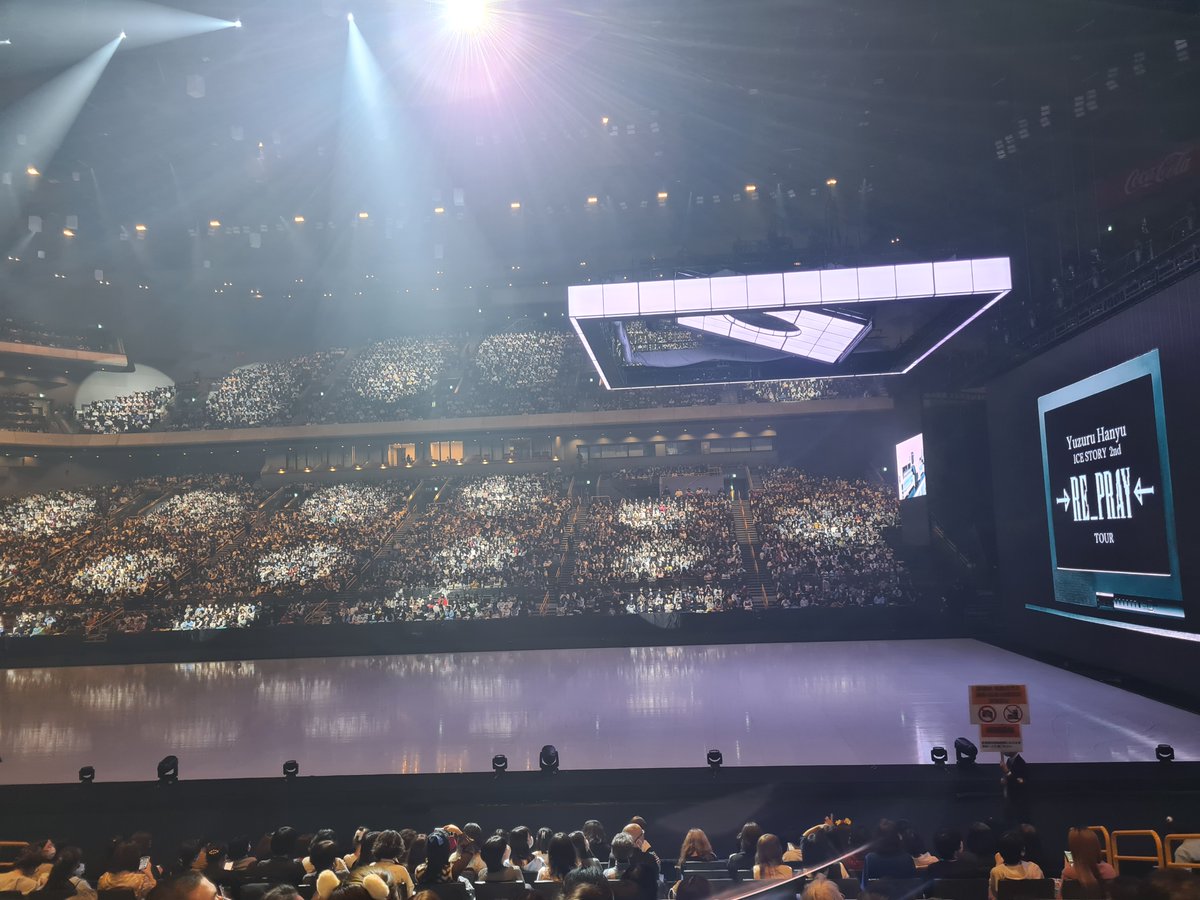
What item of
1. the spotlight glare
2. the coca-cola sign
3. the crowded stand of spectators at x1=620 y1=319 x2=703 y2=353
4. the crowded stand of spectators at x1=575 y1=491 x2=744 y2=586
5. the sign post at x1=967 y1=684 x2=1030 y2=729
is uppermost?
the spotlight glare

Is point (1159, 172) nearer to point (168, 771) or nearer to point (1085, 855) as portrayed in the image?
point (1085, 855)

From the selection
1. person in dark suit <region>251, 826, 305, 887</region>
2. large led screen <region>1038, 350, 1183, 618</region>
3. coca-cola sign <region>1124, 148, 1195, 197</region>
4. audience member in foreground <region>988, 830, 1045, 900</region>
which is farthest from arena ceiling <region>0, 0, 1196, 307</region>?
person in dark suit <region>251, 826, 305, 887</region>

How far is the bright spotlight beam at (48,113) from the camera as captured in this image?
13.9 meters

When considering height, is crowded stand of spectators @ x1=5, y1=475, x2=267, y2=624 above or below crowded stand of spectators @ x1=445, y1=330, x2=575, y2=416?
below

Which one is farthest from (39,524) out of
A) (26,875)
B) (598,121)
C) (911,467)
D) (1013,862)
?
(1013,862)

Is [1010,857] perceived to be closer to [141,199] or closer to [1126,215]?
[1126,215]

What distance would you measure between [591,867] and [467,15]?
1282 cm

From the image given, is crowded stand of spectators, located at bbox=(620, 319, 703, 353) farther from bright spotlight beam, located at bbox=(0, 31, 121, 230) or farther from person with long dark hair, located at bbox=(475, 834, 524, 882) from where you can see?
bright spotlight beam, located at bbox=(0, 31, 121, 230)

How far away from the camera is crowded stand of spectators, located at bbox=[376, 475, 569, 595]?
2217cm

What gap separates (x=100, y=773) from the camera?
29.1 feet

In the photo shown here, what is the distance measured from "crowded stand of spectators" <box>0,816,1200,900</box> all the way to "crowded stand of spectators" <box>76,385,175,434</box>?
3284 cm

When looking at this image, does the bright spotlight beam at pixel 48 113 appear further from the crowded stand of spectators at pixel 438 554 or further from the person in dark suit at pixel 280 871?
the person in dark suit at pixel 280 871

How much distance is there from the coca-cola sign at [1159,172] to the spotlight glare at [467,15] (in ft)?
39.3

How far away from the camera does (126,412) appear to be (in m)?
33.2
